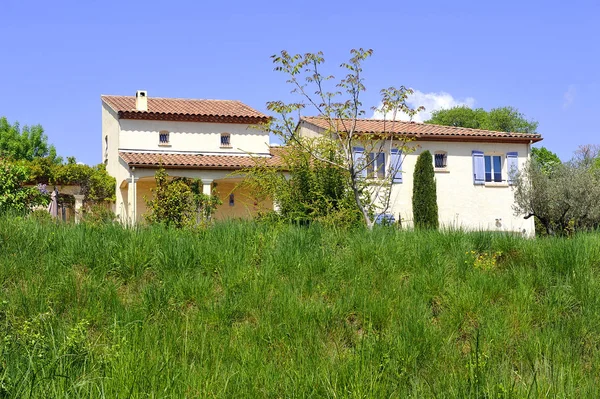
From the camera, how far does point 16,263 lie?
7676 mm

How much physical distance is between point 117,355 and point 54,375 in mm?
600

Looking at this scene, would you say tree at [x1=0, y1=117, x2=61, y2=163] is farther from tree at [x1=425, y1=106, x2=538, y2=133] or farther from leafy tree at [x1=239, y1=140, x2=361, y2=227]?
leafy tree at [x1=239, y1=140, x2=361, y2=227]

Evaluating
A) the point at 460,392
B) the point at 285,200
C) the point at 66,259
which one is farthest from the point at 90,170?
the point at 460,392

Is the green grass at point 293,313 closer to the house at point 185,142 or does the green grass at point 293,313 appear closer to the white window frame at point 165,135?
the house at point 185,142

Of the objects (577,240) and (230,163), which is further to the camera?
(230,163)

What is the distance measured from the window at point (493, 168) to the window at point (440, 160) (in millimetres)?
2037

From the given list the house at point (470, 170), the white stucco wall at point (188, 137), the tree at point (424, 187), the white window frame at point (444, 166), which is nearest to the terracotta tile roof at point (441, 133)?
the house at point (470, 170)

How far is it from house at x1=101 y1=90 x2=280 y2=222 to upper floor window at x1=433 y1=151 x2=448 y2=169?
24.5 ft

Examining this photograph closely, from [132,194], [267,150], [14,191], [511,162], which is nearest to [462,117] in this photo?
[511,162]

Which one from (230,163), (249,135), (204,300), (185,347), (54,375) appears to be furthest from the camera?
(249,135)

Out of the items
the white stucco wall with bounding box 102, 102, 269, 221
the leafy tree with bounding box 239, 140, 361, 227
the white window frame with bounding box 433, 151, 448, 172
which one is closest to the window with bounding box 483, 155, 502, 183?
the white window frame with bounding box 433, 151, 448, 172

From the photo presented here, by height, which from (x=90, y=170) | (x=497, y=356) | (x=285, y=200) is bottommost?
(x=497, y=356)

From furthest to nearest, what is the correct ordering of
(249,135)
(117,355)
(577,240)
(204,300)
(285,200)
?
(249,135), (285,200), (577,240), (204,300), (117,355)

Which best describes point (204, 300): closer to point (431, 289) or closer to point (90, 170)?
point (431, 289)
